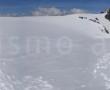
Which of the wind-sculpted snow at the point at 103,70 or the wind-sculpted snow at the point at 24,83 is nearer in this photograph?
the wind-sculpted snow at the point at 24,83

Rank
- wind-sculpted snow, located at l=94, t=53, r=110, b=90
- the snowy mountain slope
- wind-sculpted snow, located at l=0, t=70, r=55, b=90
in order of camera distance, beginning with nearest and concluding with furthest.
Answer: wind-sculpted snow, located at l=0, t=70, r=55, b=90, the snowy mountain slope, wind-sculpted snow, located at l=94, t=53, r=110, b=90

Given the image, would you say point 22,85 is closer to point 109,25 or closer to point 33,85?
point 33,85

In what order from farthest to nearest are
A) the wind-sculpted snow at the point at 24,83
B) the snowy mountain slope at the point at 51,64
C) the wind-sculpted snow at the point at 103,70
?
the wind-sculpted snow at the point at 103,70 → the snowy mountain slope at the point at 51,64 → the wind-sculpted snow at the point at 24,83

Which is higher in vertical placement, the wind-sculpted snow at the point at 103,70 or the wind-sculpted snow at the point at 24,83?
the wind-sculpted snow at the point at 103,70

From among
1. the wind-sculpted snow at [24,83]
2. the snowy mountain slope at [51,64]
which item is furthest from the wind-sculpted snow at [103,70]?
the wind-sculpted snow at [24,83]

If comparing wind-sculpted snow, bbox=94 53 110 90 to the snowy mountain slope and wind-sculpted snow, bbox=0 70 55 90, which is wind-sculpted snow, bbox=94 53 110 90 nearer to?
the snowy mountain slope

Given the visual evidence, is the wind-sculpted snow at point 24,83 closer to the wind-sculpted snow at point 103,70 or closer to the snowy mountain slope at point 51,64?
the snowy mountain slope at point 51,64

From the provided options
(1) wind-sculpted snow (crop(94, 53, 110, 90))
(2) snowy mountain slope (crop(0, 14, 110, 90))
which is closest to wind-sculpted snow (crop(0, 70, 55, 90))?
(2) snowy mountain slope (crop(0, 14, 110, 90))

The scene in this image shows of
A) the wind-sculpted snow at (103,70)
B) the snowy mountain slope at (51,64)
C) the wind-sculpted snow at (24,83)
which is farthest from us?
the wind-sculpted snow at (103,70)

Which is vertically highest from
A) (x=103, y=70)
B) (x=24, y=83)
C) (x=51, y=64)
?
(x=51, y=64)

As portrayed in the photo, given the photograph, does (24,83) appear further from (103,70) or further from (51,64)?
(103,70)

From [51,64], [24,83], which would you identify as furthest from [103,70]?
[24,83]

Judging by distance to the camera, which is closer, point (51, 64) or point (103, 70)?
point (103, 70)

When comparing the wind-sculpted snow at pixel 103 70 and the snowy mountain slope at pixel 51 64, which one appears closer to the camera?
the snowy mountain slope at pixel 51 64
